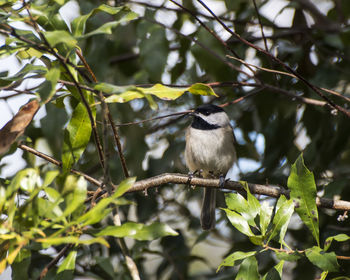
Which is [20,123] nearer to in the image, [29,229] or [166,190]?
[29,229]

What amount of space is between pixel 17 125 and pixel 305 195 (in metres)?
1.54

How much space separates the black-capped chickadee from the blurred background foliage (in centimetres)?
16

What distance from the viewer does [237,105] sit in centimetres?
469

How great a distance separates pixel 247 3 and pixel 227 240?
8.75ft

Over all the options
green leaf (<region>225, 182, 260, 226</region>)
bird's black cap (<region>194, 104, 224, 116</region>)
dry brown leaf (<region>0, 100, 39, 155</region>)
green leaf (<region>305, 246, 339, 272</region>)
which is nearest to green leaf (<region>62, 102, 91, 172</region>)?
dry brown leaf (<region>0, 100, 39, 155</region>)

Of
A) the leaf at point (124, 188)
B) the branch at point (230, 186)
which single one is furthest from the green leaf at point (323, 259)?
the leaf at point (124, 188)

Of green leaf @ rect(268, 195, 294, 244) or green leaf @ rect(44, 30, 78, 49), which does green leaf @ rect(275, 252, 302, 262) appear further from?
green leaf @ rect(44, 30, 78, 49)

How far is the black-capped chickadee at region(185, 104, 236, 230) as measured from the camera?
482 cm

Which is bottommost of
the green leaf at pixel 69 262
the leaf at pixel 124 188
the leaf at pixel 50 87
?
the green leaf at pixel 69 262

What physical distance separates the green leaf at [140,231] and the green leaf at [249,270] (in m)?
0.58

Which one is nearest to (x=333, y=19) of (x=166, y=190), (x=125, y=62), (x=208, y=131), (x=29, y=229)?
(x=208, y=131)

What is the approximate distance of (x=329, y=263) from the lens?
2158 millimetres

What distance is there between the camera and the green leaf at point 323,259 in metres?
2.15

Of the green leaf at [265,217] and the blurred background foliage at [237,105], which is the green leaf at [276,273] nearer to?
the green leaf at [265,217]
